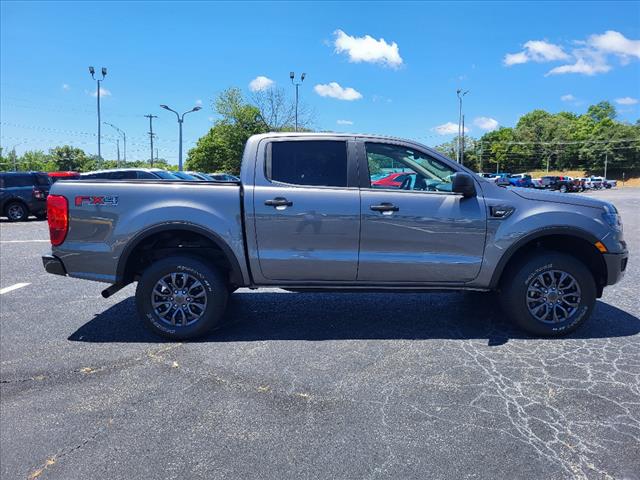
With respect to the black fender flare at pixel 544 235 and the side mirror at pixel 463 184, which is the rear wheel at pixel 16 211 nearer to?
the side mirror at pixel 463 184

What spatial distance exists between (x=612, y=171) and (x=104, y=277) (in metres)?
98.8

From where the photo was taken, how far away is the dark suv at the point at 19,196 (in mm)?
16422

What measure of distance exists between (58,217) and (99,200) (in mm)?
422

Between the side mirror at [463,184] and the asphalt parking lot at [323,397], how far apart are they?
4.65 feet

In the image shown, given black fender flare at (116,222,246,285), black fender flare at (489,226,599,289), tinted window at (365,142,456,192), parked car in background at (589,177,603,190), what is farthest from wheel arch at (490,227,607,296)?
parked car in background at (589,177,603,190)

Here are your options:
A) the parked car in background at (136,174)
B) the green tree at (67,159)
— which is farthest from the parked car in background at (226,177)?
the green tree at (67,159)

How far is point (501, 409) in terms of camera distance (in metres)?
3.02

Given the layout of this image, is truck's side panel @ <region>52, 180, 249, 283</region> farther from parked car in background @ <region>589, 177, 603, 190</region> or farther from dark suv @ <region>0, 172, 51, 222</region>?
parked car in background @ <region>589, 177, 603, 190</region>

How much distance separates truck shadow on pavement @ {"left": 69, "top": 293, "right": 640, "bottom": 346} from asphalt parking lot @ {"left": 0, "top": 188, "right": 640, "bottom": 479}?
29 mm

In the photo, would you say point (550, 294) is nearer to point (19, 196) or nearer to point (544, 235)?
point (544, 235)

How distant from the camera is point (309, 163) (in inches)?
170

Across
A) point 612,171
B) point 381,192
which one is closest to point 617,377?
point 381,192

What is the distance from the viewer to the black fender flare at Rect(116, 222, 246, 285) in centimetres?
414

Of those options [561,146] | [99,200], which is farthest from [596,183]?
[99,200]
